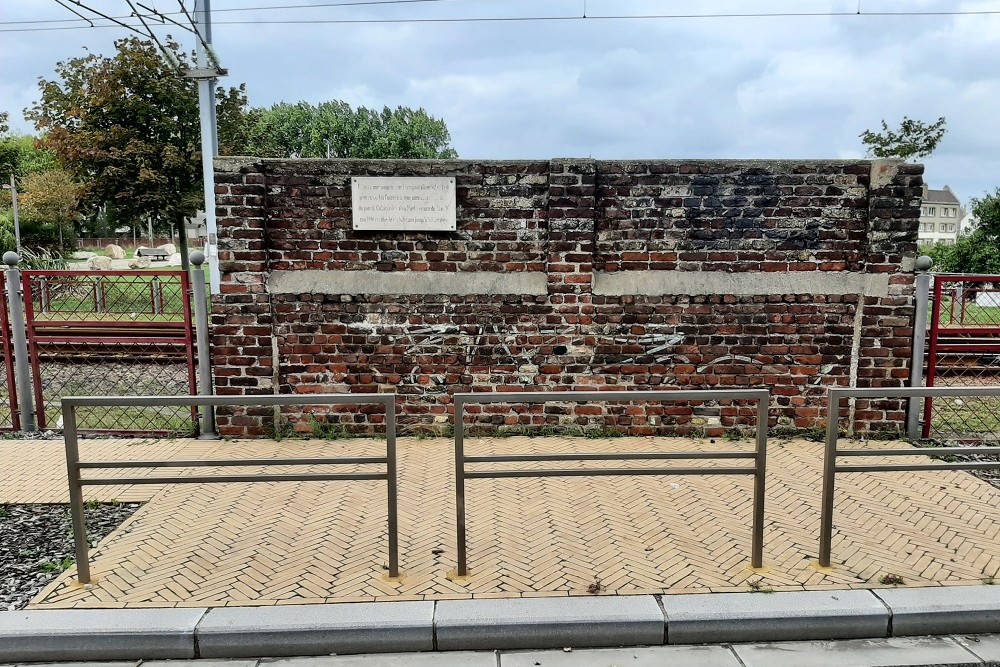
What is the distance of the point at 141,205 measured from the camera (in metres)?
16.0

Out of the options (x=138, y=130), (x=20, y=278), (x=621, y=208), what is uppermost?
(x=138, y=130)

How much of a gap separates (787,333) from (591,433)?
1.95 meters

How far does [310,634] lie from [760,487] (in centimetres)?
242

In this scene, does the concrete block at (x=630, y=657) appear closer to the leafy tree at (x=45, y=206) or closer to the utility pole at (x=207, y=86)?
the utility pole at (x=207, y=86)

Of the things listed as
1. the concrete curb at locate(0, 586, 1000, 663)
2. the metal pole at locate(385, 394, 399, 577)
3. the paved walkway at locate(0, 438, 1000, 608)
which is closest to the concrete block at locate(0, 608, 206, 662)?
the concrete curb at locate(0, 586, 1000, 663)

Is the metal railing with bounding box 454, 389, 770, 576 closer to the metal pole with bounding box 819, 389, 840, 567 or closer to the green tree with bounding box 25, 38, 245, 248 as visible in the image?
the metal pole with bounding box 819, 389, 840, 567

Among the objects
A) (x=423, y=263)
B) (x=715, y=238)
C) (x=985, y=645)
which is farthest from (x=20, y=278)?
(x=985, y=645)

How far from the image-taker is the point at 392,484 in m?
3.41

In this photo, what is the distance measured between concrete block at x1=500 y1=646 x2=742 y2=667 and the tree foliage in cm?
1566

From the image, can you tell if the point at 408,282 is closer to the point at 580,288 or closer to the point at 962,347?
the point at 580,288

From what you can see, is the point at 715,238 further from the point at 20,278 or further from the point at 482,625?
the point at 20,278

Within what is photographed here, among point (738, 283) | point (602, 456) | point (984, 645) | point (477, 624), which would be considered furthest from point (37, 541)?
point (738, 283)

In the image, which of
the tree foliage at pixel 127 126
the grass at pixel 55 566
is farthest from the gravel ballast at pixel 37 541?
the tree foliage at pixel 127 126

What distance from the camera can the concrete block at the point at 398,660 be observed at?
9.64ft
